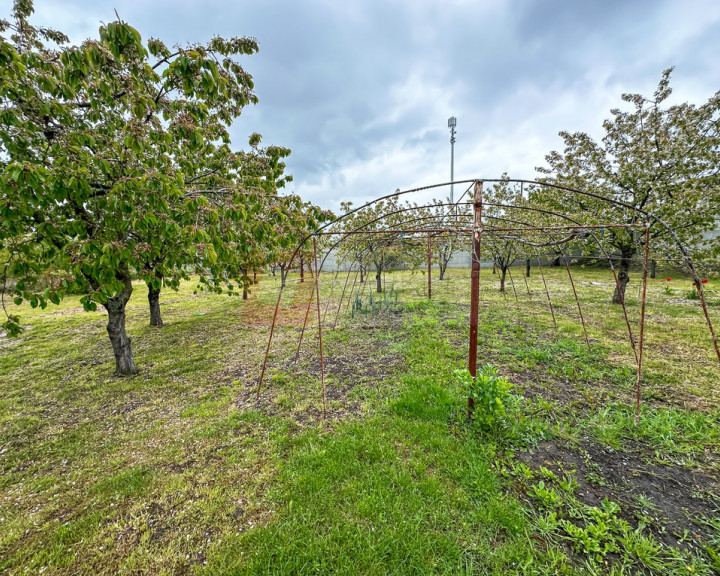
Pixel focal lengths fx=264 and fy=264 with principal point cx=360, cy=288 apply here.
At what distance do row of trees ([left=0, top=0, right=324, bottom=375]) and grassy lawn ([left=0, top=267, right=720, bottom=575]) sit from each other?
2.02 meters

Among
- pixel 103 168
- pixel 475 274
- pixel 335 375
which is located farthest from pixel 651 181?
pixel 103 168

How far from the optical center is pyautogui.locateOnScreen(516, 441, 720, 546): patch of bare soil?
2387 millimetres

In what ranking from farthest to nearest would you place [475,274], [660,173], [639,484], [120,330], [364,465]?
[660,173]
[120,330]
[475,274]
[364,465]
[639,484]

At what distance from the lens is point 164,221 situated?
335 cm

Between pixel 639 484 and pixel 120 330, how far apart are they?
8.21 m

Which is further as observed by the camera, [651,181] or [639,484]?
[651,181]

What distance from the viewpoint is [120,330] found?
5.30 meters

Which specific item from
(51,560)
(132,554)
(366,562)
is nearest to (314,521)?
(366,562)

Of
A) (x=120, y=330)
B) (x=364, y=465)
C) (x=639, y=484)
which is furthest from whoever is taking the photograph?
(x=120, y=330)

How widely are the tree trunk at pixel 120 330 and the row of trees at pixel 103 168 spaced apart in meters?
1.33

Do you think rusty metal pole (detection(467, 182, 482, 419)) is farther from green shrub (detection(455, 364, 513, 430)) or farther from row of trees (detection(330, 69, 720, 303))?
row of trees (detection(330, 69, 720, 303))

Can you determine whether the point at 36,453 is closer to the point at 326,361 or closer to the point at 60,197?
the point at 60,197

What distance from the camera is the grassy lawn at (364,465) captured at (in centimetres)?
219

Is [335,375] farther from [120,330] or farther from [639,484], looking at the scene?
[120,330]
